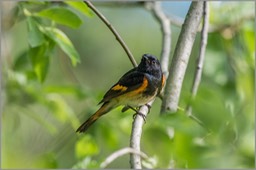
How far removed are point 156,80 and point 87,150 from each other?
54 cm

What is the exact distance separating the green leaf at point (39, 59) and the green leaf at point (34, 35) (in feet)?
0.43

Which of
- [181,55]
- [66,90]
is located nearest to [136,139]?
[181,55]

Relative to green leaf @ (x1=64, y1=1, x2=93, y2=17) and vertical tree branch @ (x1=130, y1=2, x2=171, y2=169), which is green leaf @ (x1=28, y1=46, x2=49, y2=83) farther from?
vertical tree branch @ (x1=130, y1=2, x2=171, y2=169)

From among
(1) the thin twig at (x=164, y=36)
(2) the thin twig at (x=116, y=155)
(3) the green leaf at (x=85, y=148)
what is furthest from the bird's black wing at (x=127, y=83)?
(2) the thin twig at (x=116, y=155)

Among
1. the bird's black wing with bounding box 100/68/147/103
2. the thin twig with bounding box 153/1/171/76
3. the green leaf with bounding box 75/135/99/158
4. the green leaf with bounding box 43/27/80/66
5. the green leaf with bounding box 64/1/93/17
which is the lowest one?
the green leaf with bounding box 75/135/99/158

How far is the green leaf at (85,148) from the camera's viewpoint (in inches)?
118

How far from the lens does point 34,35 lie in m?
2.57

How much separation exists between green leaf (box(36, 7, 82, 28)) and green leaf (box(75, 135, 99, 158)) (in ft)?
2.39

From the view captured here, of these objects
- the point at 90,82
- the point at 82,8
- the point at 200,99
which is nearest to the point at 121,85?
the point at 82,8

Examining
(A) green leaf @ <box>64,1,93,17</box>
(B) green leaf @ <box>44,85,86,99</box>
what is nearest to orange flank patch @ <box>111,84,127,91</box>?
(A) green leaf @ <box>64,1,93,17</box>

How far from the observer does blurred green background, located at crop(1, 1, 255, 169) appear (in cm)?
104

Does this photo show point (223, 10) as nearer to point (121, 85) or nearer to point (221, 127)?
point (121, 85)

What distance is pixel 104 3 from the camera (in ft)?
14.4

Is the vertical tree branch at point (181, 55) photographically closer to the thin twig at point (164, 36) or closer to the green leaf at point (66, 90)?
the thin twig at point (164, 36)
